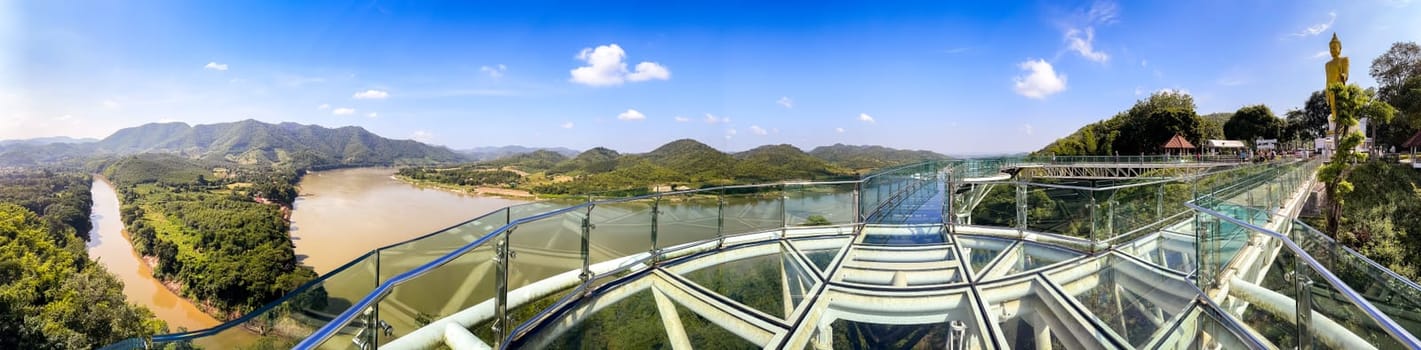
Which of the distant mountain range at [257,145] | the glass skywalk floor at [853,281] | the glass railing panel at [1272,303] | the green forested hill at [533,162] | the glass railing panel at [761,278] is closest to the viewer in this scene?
the glass skywalk floor at [853,281]

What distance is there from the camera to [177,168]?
208 ft

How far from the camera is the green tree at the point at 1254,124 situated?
3422 cm

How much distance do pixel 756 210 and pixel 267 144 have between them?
397 feet

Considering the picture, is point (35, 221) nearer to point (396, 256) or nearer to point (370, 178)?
point (396, 256)

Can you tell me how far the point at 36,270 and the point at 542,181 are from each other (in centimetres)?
4695

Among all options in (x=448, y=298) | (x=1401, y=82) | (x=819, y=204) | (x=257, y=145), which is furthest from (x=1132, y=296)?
(x=257, y=145)

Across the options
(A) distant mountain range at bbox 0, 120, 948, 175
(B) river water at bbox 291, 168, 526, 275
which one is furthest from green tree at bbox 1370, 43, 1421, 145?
(B) river water at bbox 291, 168, 526, 275

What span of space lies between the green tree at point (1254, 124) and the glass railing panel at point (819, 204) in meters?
46.9

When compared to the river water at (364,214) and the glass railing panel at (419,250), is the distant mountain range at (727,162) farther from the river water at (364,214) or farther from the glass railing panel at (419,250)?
the glass railing panel at (419,250)

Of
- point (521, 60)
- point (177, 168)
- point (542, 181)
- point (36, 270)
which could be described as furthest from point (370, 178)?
point (36, 270)

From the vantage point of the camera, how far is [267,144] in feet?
304

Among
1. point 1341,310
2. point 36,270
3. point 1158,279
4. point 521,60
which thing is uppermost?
point 521,60

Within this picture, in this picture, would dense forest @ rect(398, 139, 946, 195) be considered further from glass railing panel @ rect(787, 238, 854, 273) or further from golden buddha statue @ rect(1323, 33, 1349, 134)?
glass railing panel @ rect(787, 238, 854, 273)

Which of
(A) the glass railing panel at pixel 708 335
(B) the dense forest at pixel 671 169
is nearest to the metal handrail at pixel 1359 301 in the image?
(A) the glass railing panel at pixel 708 335
